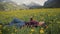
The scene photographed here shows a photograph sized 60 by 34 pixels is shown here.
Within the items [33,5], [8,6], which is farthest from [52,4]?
[8,6]

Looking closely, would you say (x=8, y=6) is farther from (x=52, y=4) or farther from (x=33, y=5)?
(x=52, y=4)

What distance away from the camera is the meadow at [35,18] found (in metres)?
2.08

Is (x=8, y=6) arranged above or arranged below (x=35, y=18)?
above

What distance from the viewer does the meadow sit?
2.08 meters

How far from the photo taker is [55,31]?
207 cm

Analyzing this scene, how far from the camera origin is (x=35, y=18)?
2246 millimetres

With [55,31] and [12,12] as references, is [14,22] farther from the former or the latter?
[55,31]

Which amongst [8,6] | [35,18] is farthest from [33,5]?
[8,6]

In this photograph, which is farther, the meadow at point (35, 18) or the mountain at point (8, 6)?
the mountain at point (8, 6)

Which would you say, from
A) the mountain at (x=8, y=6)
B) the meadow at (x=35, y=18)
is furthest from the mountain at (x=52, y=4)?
the mountain at (x=8, y=6)

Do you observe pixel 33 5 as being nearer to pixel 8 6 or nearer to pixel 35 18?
pixel 35 18

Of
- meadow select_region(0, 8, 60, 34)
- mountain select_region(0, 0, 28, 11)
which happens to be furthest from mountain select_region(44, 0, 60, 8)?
mountain select_region(0, 0, 28, 11)

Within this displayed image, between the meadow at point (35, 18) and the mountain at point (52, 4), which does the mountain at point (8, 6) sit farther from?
the mountain at point (52, 4)

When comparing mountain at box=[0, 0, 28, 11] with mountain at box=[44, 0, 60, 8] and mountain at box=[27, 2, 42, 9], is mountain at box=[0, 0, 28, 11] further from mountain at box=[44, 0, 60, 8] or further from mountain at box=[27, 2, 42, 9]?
mountain at box=[44, 0, 60, 8]
